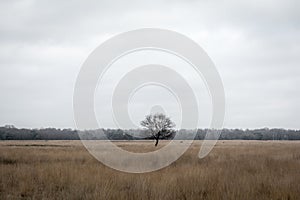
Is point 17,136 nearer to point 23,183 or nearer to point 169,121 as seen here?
point 169,121

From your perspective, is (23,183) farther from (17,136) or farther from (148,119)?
(17,136)

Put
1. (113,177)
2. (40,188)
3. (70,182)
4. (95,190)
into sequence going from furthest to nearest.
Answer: (113,177), (70,182), (40,188), (95,190)

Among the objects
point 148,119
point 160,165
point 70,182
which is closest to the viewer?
point 70,182

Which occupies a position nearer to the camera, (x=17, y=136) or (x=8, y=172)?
(x=8, y=172)

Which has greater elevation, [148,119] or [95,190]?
[148,119]

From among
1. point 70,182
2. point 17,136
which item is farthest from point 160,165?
point 17,136

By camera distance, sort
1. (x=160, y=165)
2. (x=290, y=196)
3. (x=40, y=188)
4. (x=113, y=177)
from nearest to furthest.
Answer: (x=290, y=196), (x=40, y=188), (x=113, y=177), (x=160, y=165)

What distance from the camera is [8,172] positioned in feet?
37.3

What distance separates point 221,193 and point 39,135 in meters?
110

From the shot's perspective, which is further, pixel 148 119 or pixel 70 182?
pixel 148 119

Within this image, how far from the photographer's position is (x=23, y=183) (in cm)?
943

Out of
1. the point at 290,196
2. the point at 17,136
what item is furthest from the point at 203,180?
the point at 17,136

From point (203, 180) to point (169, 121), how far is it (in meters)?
29.2

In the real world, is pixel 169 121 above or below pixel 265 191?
above
